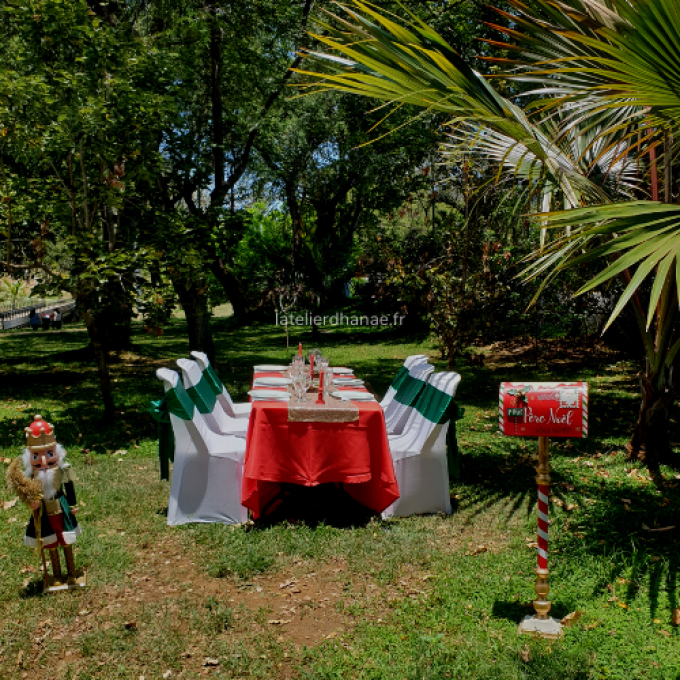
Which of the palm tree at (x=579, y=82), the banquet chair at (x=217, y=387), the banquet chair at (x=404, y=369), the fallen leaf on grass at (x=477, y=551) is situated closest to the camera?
the palm tree at (x=579, y=82)

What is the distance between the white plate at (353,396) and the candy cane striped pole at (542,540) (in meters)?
2.19

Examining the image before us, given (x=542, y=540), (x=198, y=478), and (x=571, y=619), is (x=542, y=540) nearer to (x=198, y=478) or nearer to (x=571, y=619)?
(x=571, y=619)

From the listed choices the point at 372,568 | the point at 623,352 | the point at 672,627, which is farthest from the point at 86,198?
the point at 623,352

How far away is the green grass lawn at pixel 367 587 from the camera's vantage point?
3.47 meters

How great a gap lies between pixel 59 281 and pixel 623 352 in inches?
435

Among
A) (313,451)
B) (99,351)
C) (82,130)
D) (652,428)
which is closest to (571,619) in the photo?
(313,451)

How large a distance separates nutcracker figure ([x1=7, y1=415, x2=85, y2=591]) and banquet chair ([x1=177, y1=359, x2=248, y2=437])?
1677 mm

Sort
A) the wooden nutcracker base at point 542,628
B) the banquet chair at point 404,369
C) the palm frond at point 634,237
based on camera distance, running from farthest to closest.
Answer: the banquet chair at point 404,369 → the wooden nutcracker base at point 542,628 → the palm frond at point 634,237

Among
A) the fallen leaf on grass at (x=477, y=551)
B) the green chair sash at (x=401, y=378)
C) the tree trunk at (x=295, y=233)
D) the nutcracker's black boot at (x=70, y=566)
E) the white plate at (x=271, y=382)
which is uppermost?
the tree trunk at (x=295, y=233)

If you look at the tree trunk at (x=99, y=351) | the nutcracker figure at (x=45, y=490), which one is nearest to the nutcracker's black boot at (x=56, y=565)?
the nutcracker figure at (x=45, y=490)

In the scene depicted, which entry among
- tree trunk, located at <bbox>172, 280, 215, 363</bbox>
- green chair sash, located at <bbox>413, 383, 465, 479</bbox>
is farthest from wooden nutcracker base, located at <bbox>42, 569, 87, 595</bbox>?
tree trunk, located at <bbox>172, 280, 215, 363</bbox>

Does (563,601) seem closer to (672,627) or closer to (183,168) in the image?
(672,627)

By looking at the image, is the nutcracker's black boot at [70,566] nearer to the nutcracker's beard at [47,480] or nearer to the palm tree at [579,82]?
the nutcracker's beard at [47,480]

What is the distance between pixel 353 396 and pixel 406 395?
0.94 m
